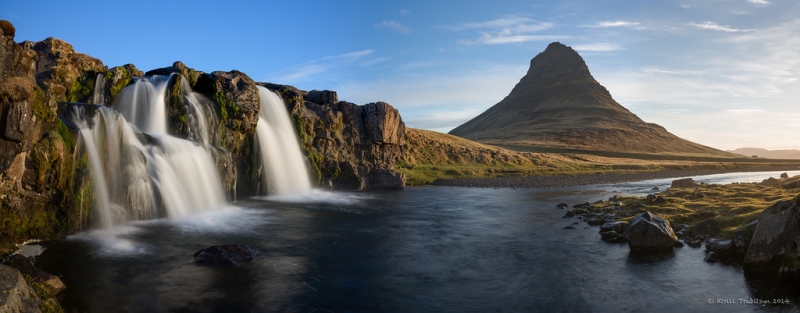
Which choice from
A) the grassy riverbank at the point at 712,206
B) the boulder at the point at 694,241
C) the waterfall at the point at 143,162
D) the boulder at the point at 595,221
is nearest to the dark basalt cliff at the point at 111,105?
the waterfall at the point at 143,162

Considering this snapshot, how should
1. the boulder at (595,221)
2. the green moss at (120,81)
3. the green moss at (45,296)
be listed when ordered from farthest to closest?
the green moss at (120,81)
the boulder at (595,221)
the green moss at (45,296)

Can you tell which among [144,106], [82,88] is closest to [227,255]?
[144,106]

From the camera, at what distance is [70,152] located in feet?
92.4

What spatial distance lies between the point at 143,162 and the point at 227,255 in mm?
15160

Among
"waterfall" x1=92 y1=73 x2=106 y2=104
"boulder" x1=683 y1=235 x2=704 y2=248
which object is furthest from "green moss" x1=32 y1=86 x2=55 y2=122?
"boulder" x1=683 y1=235 x2=704 y2=248

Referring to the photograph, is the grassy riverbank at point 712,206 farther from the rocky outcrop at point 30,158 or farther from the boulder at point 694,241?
the rocky outcrop at point 30,158

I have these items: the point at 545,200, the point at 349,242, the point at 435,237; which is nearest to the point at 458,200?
the point at 545,200

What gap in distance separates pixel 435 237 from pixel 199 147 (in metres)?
24.6

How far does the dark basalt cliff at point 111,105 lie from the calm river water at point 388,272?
279 cm

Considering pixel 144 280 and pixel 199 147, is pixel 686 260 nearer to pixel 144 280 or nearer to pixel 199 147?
pixel 144 280

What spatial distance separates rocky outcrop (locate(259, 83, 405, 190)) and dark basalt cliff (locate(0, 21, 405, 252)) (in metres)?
0.16

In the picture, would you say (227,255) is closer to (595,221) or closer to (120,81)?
(595,221)

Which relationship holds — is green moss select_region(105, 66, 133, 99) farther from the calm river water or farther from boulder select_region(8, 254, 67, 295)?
boulder select_region(8, 254, 67, 295)

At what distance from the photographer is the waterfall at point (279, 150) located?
5525cm
